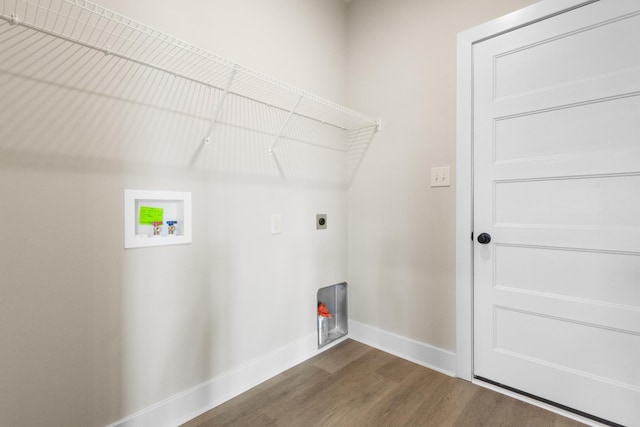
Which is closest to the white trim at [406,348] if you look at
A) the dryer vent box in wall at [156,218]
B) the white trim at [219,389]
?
the white trim at [219,389]

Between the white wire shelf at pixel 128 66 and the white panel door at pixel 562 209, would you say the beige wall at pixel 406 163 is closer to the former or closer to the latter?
the white panel door at pixel 562 209

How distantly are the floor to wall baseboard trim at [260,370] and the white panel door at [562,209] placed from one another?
318 mm

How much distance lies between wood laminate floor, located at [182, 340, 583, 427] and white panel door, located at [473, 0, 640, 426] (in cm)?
19

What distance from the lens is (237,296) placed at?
5.39 feet

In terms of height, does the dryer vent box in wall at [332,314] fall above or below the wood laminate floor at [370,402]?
above

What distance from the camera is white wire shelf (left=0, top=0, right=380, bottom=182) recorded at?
3.35 ft

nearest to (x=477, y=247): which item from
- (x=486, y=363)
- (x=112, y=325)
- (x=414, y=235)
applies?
(x=414, y=235)

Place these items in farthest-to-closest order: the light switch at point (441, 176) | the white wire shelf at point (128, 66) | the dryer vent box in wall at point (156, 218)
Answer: the light switch at point (441, 176), the dryer vent box in wall at point (156, 218), the white wire shelf at point (128, 66)

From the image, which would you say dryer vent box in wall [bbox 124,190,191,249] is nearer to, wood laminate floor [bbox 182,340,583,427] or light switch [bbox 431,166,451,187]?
wood laminate floor [bbox 182,340,583,427]

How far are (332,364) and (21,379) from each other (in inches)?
59.8

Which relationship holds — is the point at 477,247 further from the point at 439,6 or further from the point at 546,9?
the point at 439,6

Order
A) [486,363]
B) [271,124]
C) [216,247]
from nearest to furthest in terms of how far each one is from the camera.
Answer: [216,247] → [486,363] → [271,124]

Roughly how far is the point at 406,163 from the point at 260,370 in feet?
5.36

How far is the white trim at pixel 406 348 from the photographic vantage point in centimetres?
183
